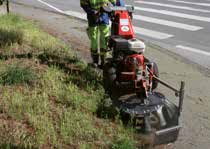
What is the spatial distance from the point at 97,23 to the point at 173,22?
24.2 ft

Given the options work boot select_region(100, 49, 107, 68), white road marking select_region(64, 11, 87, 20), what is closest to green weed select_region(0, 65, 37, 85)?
work boot select_region(100, 49, 107, 68)

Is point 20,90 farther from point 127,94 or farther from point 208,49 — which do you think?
point 208,49

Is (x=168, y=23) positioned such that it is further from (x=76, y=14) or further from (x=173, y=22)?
(x=76, y=14)

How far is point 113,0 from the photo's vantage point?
8.20 meters

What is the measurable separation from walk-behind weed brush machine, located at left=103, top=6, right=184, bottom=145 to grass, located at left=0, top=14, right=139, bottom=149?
220 mm

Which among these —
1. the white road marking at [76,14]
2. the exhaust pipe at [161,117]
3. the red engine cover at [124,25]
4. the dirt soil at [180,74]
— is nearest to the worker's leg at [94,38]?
the red engine cover at [124,25]

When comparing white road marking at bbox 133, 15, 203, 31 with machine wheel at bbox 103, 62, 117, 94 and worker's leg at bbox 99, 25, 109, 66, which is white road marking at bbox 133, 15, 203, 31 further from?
machine wheel at bbox 103, 62, 117, 94

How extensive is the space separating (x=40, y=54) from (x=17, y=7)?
8806 mm

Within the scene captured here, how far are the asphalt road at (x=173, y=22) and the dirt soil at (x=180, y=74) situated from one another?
2.09 ft

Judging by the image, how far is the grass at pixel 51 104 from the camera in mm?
5297

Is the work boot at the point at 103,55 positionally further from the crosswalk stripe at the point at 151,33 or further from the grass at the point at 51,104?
the crosswalk stripe at the point at 151,33

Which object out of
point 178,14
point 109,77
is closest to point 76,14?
point 178,14

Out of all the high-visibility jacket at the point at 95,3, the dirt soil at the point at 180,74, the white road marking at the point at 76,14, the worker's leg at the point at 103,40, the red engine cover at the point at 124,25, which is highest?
the high-visibility jacket at the point at 95,3

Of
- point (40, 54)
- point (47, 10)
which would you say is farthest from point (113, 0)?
point (47, 10)
